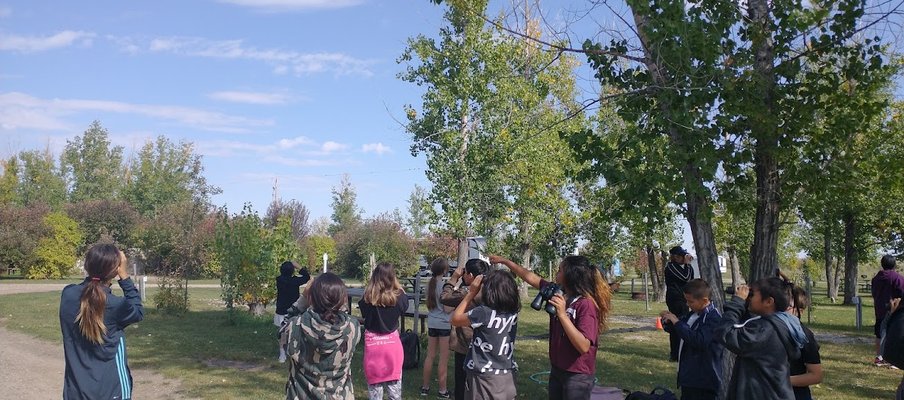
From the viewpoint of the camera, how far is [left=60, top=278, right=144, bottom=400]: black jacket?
446 cm

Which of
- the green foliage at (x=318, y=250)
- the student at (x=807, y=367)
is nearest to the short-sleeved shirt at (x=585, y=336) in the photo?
the student at (x=807, y=367)

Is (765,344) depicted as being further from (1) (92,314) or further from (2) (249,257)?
(2) (249,257)

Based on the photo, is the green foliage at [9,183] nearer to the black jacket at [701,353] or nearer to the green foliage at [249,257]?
the green foliage at [249,257]

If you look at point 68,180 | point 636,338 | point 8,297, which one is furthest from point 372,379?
point 68,180

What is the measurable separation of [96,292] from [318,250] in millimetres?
44829

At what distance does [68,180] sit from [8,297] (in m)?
51.8

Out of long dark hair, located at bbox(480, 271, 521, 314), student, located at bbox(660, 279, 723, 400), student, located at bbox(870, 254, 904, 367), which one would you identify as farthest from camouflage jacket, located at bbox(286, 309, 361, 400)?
student, located at bbox(870, 254, 904, 367)

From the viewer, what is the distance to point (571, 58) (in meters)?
31.3

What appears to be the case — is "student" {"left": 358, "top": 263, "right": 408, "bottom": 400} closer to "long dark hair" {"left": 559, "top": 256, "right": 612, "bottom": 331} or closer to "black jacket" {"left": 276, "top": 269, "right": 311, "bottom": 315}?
"long dark hair" {"left": 559, "top": 256, "right": 612, "bottom": 331}

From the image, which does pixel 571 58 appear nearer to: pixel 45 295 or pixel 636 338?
pixel 636 338

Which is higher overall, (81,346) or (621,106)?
(621,106)

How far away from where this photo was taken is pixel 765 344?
4383mm

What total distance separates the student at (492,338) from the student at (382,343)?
1.12 m

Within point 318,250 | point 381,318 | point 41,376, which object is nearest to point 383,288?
point 381,318
